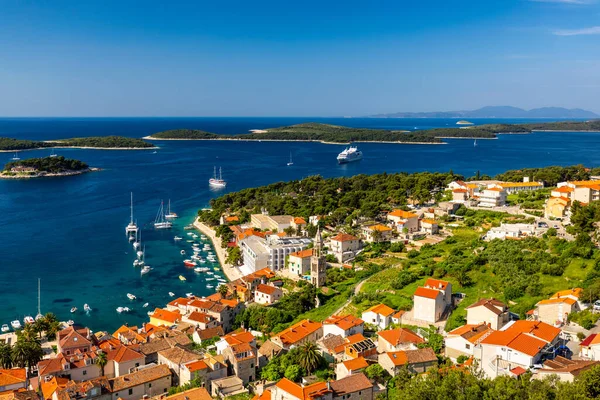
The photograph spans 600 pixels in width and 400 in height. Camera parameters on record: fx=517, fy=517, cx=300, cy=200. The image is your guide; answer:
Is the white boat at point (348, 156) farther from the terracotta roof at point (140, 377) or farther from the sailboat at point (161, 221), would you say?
the terracotta roof at point (140, 377)

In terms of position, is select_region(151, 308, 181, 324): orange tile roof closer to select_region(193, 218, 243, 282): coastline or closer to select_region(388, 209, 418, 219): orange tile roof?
select_region(193, 218, 243, 282): coastline

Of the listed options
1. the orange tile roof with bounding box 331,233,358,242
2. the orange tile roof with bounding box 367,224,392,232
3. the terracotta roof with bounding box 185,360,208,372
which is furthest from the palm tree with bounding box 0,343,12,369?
the orange tile roof with bounding box 367,224,392,232

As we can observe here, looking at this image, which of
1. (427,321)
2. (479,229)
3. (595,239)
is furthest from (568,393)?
(479,229)

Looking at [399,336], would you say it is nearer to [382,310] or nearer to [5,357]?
[382,310]

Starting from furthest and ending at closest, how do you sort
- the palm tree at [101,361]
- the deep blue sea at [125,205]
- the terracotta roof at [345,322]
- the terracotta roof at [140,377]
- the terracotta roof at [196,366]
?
the deep blue sea at [125,205]
the terracotta roof at [345,322]
the palm tree at [101,361]
the terracotta roof at [196,366]
the terracotta roof at [140,377]

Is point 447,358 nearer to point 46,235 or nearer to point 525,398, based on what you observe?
point 525,398

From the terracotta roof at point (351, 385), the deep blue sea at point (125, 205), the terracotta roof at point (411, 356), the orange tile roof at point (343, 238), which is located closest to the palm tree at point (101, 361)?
the deep blue sea at point (125, 205)
